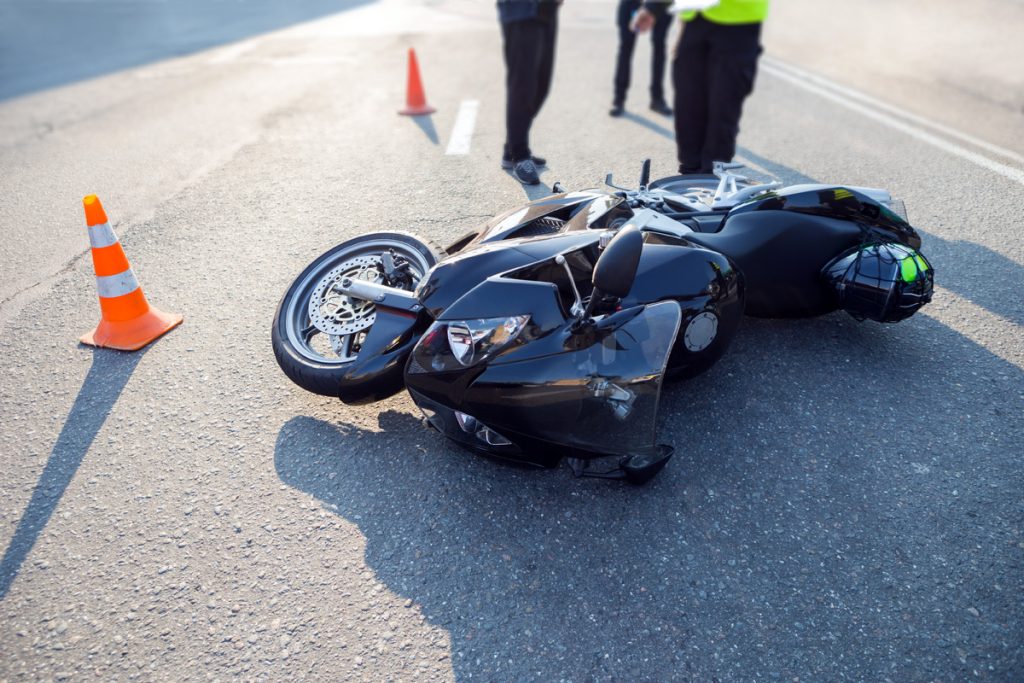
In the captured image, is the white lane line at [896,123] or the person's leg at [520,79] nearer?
the person's leg at [520,79]

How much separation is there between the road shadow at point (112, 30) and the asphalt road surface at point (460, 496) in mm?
6813

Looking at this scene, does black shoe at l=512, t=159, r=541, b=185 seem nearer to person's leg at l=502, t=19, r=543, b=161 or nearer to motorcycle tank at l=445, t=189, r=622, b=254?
person's leg at l=502, t=19, r=543, b=161

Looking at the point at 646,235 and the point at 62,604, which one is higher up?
the point at 646,235

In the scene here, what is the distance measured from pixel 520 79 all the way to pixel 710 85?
4.88 feet

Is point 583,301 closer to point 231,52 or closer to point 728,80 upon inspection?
point 728,80

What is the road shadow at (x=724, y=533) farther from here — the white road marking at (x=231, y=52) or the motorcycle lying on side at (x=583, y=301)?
the white road marking at (x=231, y=52)

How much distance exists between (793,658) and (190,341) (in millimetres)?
3191

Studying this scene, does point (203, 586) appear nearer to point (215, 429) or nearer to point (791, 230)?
point (215, 429)

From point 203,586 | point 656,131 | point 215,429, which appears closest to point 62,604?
point 203,586

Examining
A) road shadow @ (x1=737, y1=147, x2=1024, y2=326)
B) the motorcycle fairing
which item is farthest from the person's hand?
the motorcycle fairing

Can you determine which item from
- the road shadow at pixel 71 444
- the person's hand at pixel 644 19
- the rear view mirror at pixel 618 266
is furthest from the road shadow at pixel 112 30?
the rear view mirror at pixel 618 266

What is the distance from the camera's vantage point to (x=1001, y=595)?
2289mm

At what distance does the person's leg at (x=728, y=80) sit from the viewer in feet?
15.8

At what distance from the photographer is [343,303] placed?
321cm
